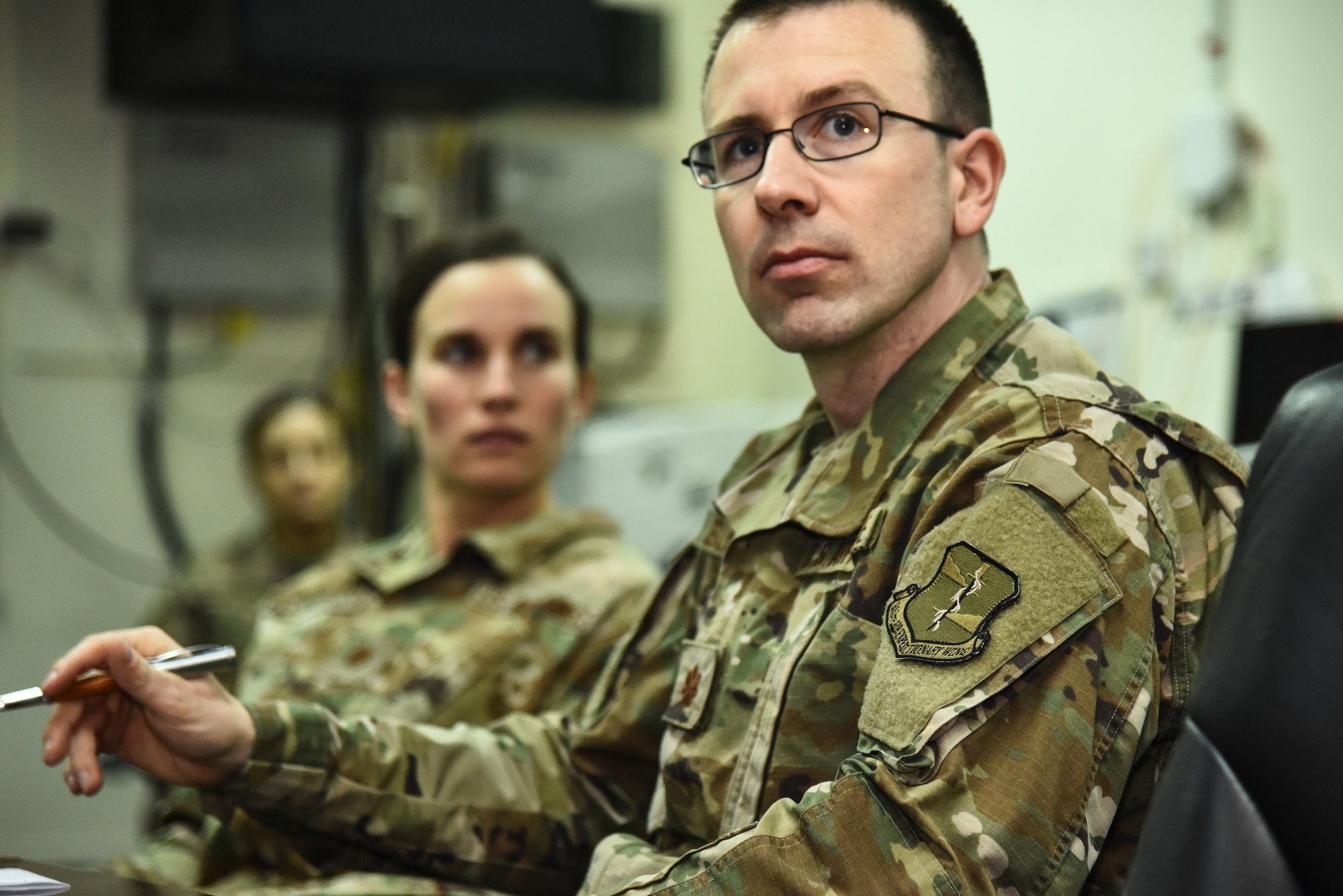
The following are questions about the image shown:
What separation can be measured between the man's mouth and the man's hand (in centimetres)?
58

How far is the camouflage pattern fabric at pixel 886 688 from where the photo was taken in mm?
795

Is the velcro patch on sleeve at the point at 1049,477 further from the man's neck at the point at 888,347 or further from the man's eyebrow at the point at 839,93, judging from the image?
the man's eyebrow at the point at 839,93

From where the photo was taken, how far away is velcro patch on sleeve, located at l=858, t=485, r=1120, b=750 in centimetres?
80

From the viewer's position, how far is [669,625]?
1.25m

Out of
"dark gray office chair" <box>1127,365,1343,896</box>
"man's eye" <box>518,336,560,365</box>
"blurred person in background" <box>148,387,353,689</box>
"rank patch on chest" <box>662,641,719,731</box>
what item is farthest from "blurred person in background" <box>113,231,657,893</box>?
"blurred person in background" <box>148,387,353,689</box>

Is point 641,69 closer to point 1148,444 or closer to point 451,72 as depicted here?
point 451,72

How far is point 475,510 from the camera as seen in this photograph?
1.77 meters

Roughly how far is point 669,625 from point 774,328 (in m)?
0.29

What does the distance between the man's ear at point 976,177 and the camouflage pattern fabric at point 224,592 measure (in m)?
2.05

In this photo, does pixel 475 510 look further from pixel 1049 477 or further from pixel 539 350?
pixel 1049 477

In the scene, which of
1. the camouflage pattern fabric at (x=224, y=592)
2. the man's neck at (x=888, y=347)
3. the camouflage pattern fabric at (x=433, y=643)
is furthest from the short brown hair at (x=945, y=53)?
the camouflage pattern fabric at (x=224, y=592)

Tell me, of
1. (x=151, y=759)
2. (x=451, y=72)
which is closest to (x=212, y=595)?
(x=451, y=72)

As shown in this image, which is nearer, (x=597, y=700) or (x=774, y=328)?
(x=774, y=328)

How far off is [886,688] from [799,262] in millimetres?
380
